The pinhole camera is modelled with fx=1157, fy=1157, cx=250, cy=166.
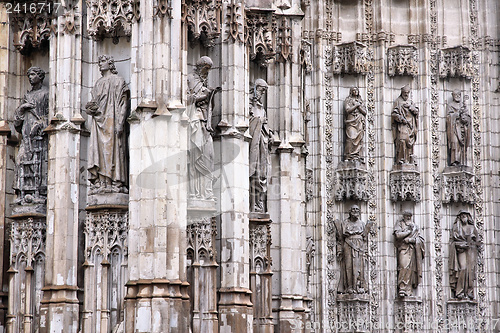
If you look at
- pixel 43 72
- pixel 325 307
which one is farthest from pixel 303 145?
pixel 43 72

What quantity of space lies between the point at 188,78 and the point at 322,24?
9.76 meters

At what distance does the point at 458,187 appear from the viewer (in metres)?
32.5

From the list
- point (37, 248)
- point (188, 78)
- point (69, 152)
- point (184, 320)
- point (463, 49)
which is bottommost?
point (184, 320)

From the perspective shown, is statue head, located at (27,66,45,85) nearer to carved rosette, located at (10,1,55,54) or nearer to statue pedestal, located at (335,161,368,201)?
carved rosette, located at (10,1,55,54)

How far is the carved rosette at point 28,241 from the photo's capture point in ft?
76.9

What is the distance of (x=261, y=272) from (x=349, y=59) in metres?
8.98

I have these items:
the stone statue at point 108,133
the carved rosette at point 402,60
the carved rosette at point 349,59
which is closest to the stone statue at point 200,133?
the stone statue at point 108,133

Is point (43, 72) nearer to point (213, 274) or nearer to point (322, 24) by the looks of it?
point (213, 274)

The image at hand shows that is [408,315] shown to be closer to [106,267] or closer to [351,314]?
[351,314]

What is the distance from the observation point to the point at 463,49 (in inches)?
1309

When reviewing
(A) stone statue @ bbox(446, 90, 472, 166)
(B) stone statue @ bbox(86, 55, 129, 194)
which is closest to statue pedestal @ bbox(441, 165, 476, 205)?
(A) stone statue @ bbox(446, 90, 472, 166)

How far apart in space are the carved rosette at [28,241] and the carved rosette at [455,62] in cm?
A: 1440

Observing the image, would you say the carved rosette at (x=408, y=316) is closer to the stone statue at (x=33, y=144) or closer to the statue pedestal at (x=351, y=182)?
the statue pedestal at (x=351, y=182)

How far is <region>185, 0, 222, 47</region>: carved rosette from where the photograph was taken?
2328 cm
